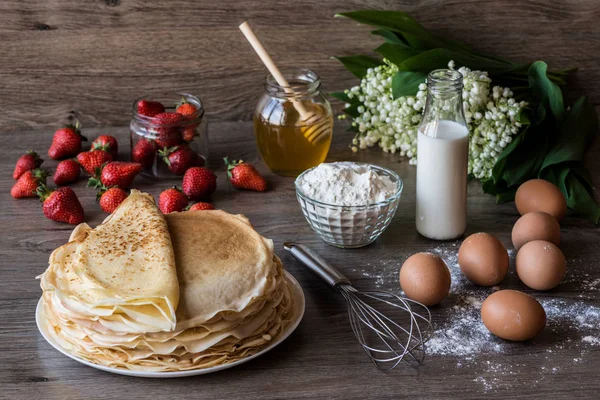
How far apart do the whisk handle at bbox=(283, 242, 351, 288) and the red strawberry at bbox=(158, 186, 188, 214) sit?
0.92 feet

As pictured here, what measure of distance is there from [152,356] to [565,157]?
98 cm

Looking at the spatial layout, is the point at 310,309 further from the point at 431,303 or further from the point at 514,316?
the point at 514,316

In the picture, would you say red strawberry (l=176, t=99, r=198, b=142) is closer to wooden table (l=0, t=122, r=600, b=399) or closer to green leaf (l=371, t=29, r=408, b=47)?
wooden table (l=0, t=122, r=600, b=399)

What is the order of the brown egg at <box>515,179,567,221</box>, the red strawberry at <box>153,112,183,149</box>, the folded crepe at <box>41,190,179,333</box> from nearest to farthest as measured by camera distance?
the folded crepe at <box>41,190,179,333</box>, the brown egg at <box>515,179,567,221</box>, the red strawberry at <box>153,112,183,149</box>

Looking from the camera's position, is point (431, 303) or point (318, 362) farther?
point (431, 303)

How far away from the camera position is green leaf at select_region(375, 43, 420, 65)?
174 cm

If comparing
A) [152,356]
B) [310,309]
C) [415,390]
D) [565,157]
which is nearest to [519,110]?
[565,157]

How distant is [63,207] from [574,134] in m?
1.11

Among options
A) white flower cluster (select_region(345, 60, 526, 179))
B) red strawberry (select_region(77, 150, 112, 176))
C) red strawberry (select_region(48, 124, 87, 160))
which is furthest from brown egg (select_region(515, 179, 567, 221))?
red strawberry (select_region(48, 124, 87, 160))

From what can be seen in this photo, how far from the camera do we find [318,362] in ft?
3.55

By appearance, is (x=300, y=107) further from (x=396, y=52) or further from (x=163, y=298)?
(x=163, y=298)

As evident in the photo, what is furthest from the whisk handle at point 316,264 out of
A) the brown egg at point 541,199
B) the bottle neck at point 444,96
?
the brown egg at point 541,199

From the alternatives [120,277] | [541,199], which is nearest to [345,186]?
[541,199]

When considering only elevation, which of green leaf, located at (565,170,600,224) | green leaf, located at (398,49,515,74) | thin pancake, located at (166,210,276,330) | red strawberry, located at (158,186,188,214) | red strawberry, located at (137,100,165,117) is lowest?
green leaf, located at (565,170,600,224)
